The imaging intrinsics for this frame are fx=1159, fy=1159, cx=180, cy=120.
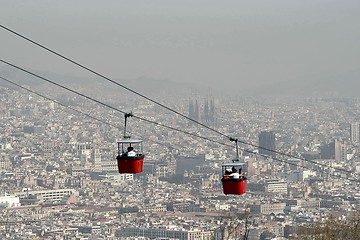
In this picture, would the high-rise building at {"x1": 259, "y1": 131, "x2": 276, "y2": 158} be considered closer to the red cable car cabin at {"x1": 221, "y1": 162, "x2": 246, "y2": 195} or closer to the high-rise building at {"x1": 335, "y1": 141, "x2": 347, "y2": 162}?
the high-rise building at {"x1": 335, "y1": 141, "x2": 347, "y2": 162}

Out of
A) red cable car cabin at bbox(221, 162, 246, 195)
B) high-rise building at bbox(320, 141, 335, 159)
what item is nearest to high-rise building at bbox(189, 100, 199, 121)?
high-rise building at bbox(320, 141, 335, 159)

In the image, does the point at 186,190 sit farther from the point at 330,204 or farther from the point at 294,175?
the point at 330,204

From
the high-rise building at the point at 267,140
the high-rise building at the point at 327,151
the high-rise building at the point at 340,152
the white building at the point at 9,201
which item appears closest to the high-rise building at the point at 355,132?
the high-rise building at the point at 340,152

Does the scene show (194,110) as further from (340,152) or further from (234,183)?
(234,183)

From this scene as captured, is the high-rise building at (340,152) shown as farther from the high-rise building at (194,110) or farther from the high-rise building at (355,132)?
the high-rise building at (194,110)

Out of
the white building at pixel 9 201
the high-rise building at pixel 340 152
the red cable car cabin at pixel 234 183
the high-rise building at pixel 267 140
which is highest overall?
the high-rise building at pixel 267 140

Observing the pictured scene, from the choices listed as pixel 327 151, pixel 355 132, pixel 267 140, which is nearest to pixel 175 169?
pixel 267 140

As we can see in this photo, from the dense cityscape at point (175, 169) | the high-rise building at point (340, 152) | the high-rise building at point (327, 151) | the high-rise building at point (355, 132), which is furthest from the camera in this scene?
the high-rise building at point (355, 132)
